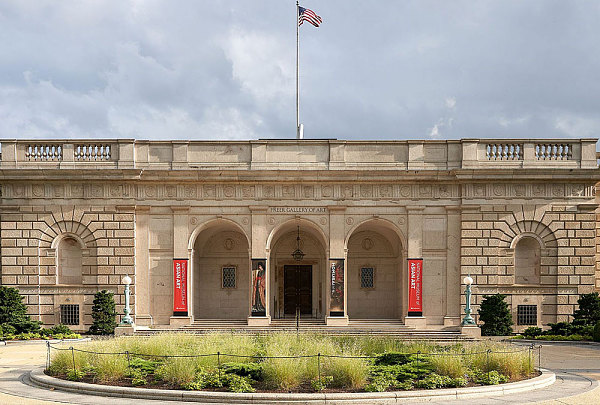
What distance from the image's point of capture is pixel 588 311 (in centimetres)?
2816

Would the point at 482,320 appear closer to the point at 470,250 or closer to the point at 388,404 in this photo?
the point at 470,250

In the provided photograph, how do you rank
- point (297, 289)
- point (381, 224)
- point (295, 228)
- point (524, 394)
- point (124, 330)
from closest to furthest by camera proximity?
point (524, 394) < point (124, 330) < point (381, 224) < point (295, 228) < point (297, 289)

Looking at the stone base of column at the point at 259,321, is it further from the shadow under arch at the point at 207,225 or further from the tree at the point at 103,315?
the tree at the point at 103,315

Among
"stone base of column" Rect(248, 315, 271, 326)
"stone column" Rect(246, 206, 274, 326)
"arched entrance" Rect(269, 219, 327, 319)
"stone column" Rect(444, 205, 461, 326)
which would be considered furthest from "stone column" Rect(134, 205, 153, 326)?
"stone column" Rect(444, 205, 461, 326)

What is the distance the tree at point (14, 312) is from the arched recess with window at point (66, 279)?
1188 mm

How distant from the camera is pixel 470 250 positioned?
30141 millimetres

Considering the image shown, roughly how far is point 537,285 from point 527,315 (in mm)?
1552

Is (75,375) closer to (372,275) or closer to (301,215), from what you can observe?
(301,215)

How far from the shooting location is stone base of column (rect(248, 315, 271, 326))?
97.8 ft

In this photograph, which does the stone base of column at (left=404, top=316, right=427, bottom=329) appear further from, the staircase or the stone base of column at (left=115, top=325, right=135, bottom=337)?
the stone base of column at (left=115, top=325, right=135, bottom=337)

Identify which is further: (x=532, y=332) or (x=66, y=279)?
(x=66, y=279)

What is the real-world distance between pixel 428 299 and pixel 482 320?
2787 millimetres

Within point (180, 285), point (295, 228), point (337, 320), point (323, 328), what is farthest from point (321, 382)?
point (295, 228)

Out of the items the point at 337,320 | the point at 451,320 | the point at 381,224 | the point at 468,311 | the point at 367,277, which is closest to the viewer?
the point at 468,311
